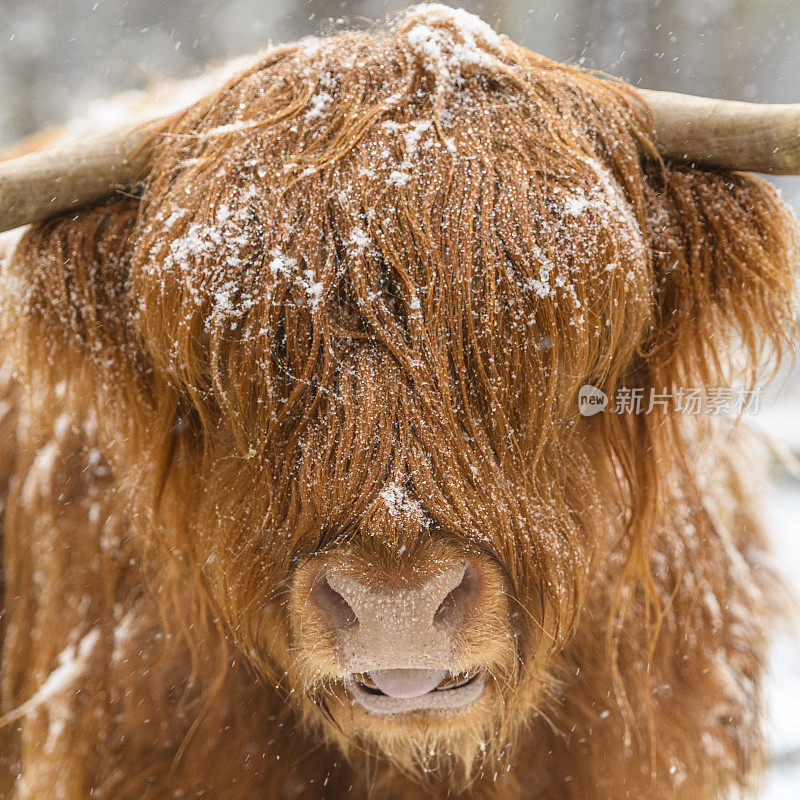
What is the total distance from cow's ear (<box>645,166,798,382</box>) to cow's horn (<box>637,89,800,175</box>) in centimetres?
5

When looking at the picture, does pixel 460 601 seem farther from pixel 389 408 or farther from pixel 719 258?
pixel 719 258

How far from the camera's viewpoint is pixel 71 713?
143 centimetres

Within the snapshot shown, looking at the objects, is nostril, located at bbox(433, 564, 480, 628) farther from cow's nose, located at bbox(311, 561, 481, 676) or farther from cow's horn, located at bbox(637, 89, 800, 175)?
cow's horn, located at bbox(637, 89, 800, 175)

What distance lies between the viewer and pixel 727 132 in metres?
1.02

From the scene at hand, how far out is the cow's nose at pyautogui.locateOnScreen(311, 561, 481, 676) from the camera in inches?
35.8

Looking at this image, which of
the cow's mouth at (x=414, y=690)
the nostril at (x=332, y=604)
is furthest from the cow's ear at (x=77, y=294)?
the cow's mouth at (x=414, y=690)

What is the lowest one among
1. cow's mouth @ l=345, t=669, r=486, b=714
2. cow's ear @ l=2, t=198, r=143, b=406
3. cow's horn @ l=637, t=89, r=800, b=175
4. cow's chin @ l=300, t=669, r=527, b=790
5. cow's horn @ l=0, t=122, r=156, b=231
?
cow's chin @ l=300, t=669, r=527, b=790

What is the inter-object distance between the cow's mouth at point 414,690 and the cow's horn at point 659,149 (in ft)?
2.54

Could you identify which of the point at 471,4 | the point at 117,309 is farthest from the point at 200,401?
the point at 471,4

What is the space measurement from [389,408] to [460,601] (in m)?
0.26

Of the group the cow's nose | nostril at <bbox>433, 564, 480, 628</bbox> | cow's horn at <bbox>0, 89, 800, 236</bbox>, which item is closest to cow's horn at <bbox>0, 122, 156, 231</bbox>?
cow's horn at <bbox>0, 89, 800, 236</bbox>

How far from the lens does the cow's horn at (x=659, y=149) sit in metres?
0.99

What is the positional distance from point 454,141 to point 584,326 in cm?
30

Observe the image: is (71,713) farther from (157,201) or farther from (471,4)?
(471,4)
